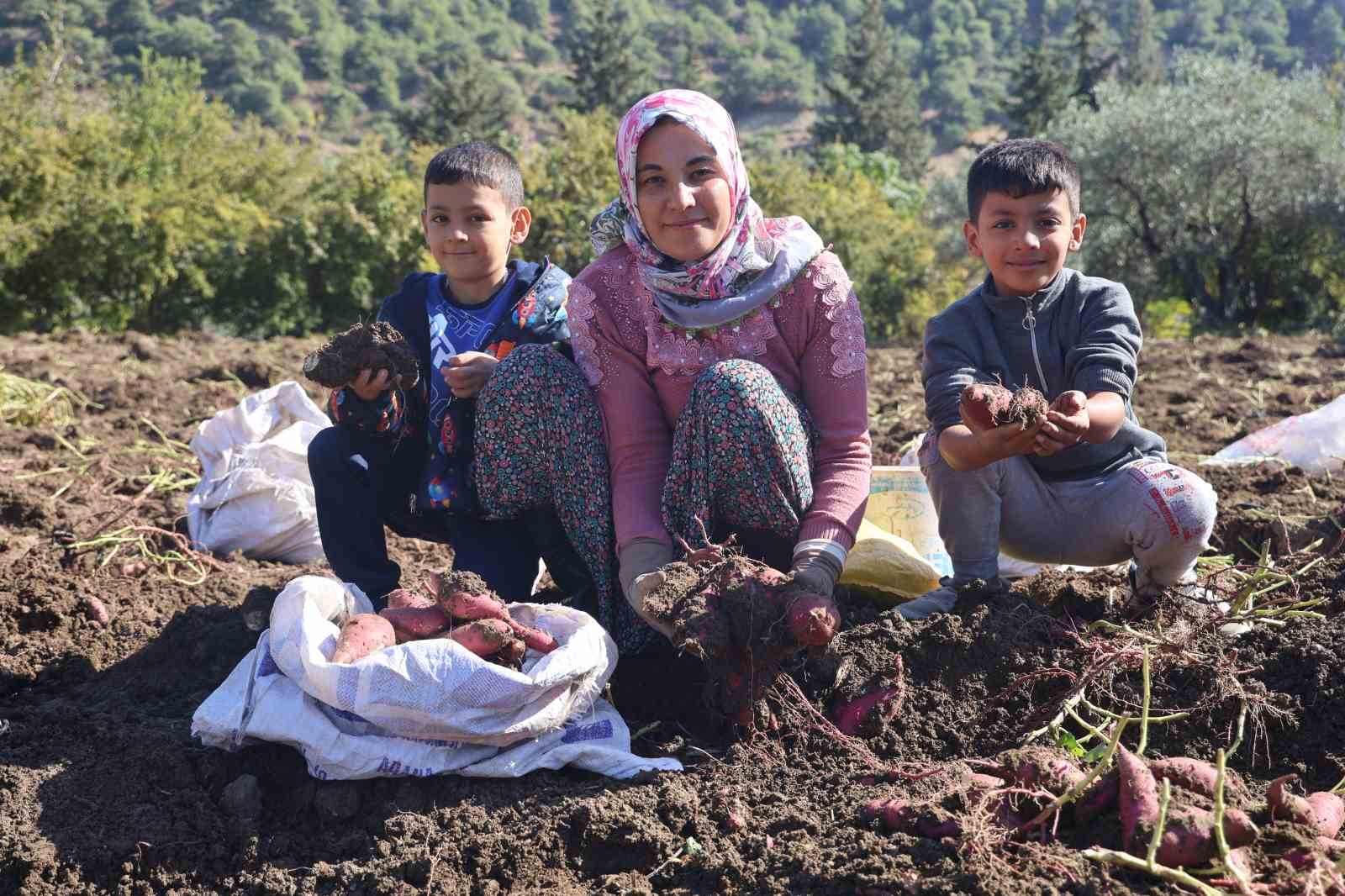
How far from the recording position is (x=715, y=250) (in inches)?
107

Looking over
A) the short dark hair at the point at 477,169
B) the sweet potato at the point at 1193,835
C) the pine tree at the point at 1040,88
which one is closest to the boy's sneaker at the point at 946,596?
the sweet potato at the point at 1193,835

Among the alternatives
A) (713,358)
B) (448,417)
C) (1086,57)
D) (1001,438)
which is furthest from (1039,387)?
(1086,57)

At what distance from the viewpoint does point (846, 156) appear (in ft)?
74.1

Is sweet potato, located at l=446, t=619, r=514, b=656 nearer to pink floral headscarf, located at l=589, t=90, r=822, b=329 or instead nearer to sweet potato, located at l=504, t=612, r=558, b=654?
sweet potato, located at l=504, t=612, r=558, b=654

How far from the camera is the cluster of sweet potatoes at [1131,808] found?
1.80 m

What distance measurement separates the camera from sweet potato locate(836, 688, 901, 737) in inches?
95.2

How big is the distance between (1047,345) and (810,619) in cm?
102

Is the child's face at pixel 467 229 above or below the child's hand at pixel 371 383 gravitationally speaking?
above

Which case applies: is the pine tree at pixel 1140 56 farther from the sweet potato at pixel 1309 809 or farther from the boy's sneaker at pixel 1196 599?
the sweet potato at pixel 1309 809

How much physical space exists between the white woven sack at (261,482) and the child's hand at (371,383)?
89cm

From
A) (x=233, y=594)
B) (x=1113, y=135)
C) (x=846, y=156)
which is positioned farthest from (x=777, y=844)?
(x=846, y=156)

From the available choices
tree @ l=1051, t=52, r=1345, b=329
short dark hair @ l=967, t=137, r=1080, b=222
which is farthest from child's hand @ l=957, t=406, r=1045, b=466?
tree @ l=1051, t=52, r=1345, b=329

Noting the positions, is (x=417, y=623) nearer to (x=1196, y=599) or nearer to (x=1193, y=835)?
(x=1193, y=835)

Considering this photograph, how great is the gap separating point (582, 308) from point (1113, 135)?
12.5 metres
